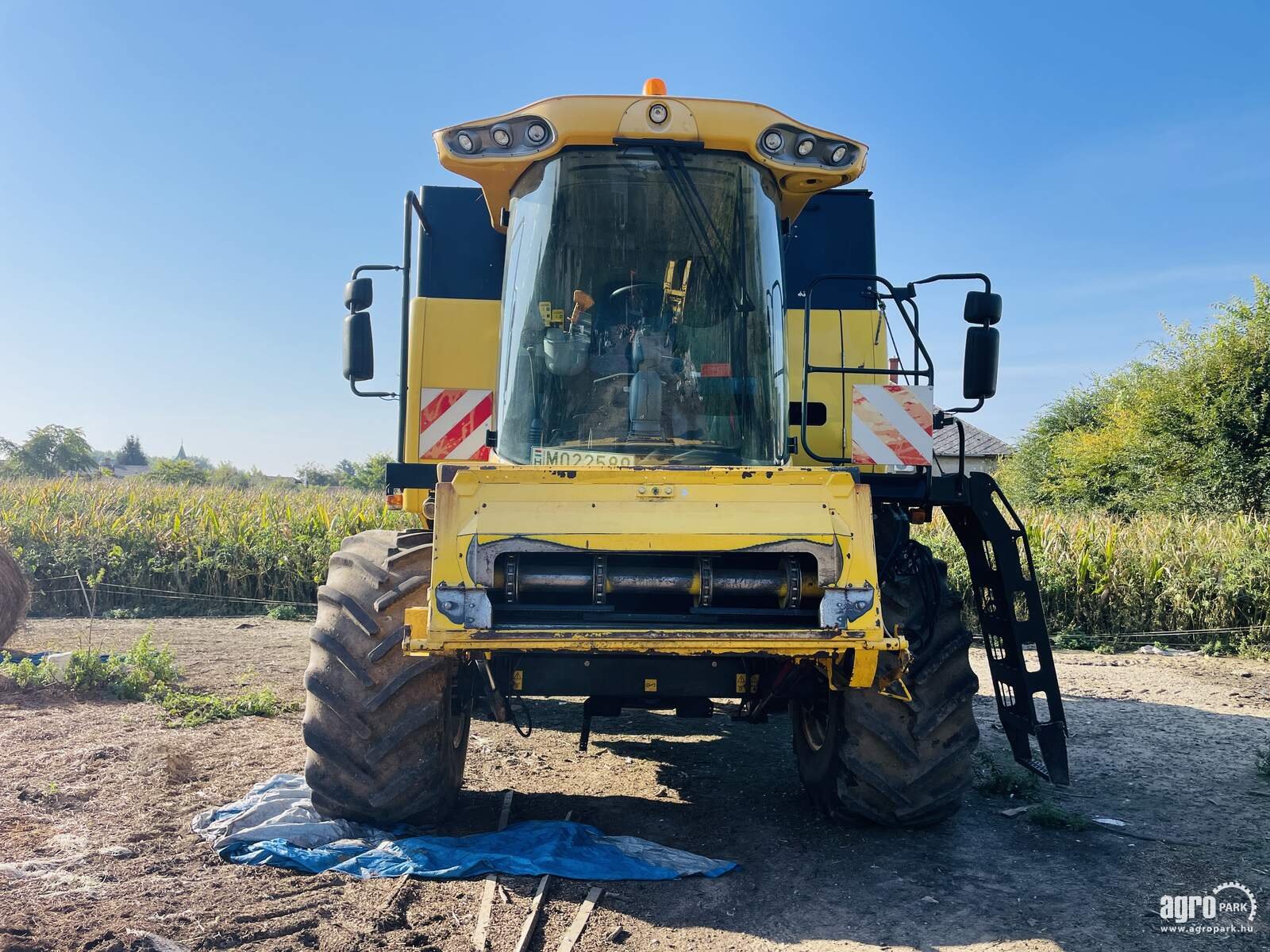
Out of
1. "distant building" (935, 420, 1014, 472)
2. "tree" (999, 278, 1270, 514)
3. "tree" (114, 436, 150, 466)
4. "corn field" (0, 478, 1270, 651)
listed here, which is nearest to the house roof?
"distant building" (935, 420, 1014, 472)

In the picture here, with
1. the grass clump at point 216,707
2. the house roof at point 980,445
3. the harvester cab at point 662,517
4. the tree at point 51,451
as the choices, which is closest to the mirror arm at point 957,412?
the harvester cab at point 662,517

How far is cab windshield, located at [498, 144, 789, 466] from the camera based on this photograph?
4398 millimetres

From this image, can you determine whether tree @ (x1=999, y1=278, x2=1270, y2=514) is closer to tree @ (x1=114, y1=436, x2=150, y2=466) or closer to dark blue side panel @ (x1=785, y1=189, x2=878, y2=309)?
dark blue side panel @ (x1=785, y1=189, x2=878, y2=309)

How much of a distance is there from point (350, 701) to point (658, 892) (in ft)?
4.89

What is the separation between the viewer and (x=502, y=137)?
4430 mm

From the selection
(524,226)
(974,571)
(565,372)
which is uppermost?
(524,226)

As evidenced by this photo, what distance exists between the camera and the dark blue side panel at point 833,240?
6.39m

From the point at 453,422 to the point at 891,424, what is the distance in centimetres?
243

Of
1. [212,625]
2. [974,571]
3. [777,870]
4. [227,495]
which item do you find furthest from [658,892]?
[227,495]

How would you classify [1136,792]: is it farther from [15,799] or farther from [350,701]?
[15,799]

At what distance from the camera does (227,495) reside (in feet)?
60.6

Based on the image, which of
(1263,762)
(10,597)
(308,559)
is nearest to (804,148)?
(1263,762)

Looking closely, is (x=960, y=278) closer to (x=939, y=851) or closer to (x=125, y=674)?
(x=939, y=851)

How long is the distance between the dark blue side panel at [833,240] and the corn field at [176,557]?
28.9 feet
